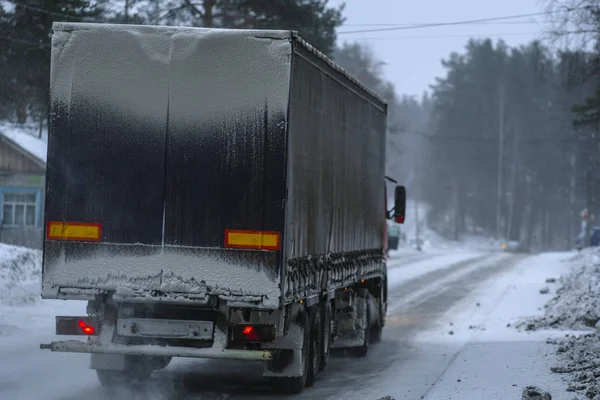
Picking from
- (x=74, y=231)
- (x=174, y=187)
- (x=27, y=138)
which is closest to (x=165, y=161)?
(x=174, y=187)

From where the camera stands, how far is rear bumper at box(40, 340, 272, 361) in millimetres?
10961

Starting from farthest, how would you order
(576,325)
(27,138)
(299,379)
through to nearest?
1. (27,138)
2. (576,325)
3. (299,379)

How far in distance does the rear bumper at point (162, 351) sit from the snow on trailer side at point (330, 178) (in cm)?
63

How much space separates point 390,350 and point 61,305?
680 centimetres

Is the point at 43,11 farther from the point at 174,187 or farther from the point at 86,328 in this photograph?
the point at 174,187

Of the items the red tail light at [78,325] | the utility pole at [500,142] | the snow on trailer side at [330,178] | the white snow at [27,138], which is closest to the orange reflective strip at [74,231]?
the red tail light at [78,325]

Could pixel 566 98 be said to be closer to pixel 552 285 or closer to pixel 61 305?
pixel 552 285

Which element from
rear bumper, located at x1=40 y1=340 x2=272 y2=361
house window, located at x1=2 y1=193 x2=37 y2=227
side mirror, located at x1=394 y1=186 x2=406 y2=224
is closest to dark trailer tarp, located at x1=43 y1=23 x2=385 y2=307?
rear bumper, located at x1=40 y1=340 x2=272 y2=361

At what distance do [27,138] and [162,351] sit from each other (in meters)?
41.8

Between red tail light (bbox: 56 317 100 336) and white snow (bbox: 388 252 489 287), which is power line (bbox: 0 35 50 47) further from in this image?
red tail light (bbox: 56 317 100 336)

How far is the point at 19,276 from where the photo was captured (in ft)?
73.2

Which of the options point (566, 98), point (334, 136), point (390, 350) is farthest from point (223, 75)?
point (566, 98)

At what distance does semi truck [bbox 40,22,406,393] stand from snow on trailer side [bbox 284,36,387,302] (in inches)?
3.1

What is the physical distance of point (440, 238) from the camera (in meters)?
101
